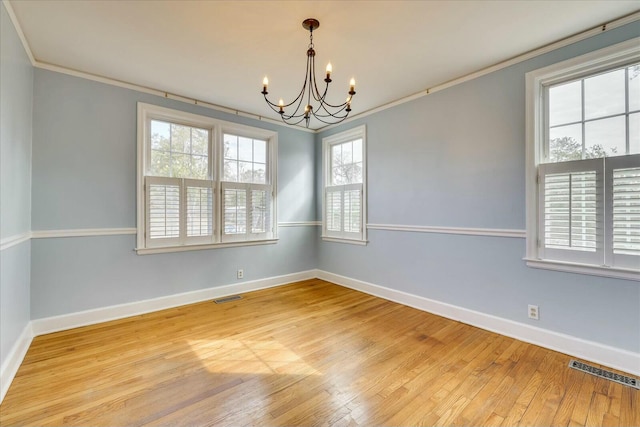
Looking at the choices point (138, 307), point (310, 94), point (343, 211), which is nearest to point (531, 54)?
point (310, 94)

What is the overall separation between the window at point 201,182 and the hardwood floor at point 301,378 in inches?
43.5

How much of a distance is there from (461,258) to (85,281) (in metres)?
4.01

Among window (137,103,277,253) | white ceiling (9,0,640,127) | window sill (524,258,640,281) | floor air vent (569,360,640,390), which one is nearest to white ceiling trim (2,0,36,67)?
white ceiling (9,0,640,127)

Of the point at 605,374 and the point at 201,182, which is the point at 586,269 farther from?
the point at 201,182

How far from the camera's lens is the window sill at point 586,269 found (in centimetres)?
204

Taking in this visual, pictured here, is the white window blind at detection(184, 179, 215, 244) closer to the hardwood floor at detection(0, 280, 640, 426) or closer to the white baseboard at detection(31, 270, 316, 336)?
the white baseboard at detection(31, 270, 316, 336)

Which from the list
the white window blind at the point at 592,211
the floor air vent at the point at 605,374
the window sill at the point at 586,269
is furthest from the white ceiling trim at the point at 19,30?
the floor air vent at the point at 605,374

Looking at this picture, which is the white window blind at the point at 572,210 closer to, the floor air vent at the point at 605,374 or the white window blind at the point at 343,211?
the floor air vent at the point at 605,374

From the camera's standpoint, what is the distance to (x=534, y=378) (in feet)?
6.53

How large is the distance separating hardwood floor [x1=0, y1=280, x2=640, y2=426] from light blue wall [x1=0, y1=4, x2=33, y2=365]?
0.42 meters

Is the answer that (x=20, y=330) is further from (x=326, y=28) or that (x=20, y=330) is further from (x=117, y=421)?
(x=326, y=28)

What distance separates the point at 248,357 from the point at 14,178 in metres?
2.29

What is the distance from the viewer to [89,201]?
9.55 ft

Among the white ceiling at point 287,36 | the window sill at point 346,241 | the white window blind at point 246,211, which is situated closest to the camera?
the white ceiling at point 287,36
